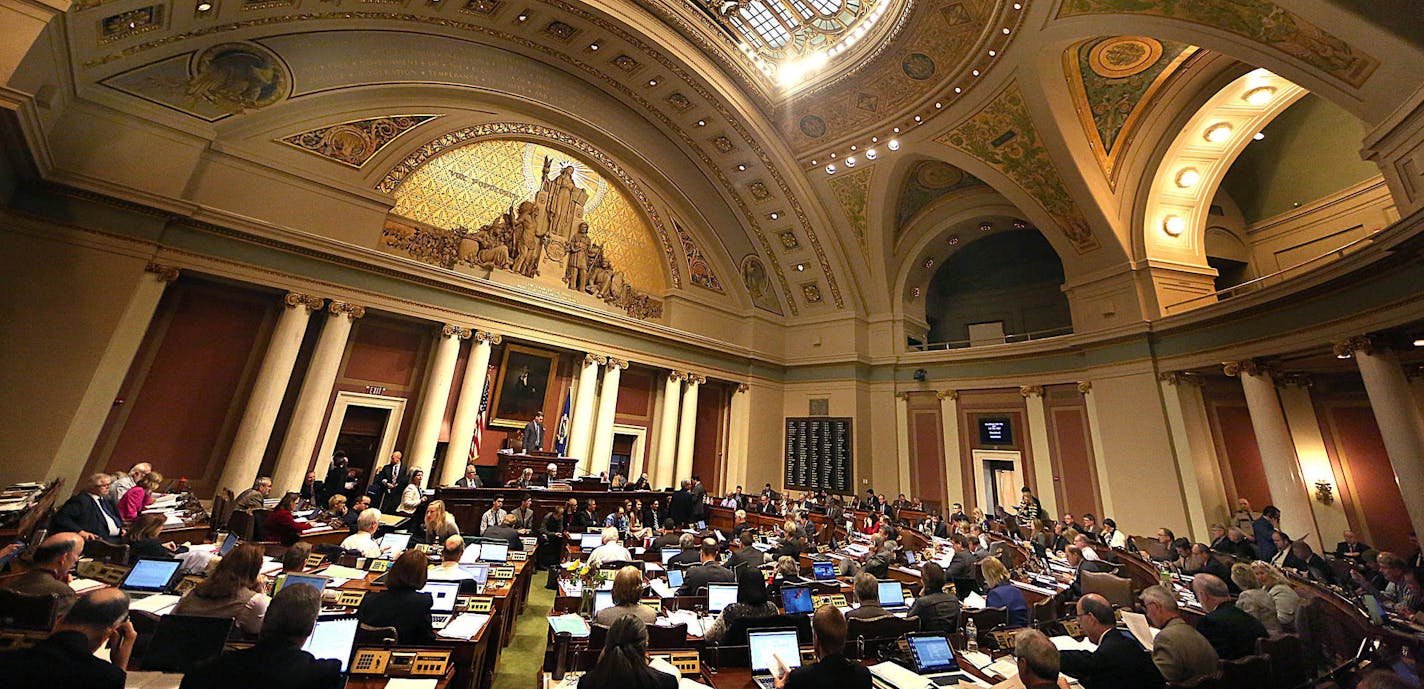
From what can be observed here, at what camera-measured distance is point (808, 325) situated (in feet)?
49.6

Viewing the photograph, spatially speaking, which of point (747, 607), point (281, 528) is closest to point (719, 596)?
point (747, 607)

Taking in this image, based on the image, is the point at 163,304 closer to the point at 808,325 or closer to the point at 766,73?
the point at 766,73

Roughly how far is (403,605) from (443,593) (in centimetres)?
85

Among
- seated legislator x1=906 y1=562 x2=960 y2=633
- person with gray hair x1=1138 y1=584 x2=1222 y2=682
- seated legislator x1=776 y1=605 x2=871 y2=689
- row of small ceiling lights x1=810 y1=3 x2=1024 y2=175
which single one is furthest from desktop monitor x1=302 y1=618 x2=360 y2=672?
row of small ceiling lights x1=810 y1=3 x2=1024 y2=175

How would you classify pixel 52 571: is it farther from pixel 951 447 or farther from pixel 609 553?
pixel 951 447

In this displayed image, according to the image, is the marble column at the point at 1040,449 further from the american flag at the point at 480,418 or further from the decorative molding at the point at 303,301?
the decorative molding at the point at 303,301

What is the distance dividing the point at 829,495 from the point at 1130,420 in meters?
6.59

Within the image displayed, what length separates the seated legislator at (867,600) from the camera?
3346mm

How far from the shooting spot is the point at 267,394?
7.88 meters

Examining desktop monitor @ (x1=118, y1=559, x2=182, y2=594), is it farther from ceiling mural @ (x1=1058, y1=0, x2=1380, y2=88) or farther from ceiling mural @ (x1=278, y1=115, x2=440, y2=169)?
ceiling mural @ (x1=1058, y1=0, x2=1380, y2=88)

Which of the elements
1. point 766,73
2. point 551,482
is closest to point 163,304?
point 551,482

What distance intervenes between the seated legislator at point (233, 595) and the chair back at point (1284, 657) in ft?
18.0

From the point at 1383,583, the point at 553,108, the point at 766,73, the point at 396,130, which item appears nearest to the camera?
the point at 1383,583

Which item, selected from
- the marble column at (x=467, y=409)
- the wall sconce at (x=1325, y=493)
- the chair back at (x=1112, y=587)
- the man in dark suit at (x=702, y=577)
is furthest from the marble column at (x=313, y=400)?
the wall sconce at (x=1325, y=493)
